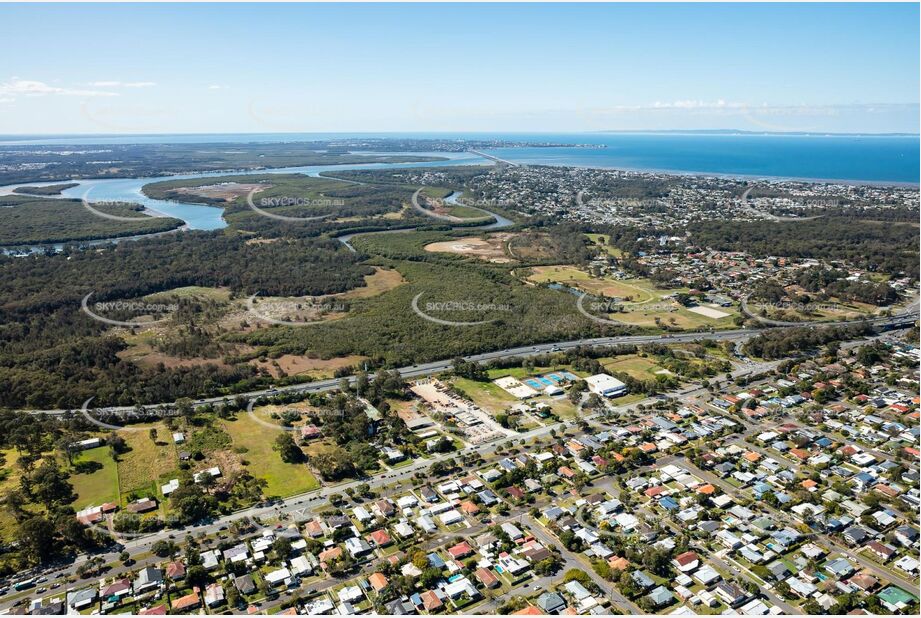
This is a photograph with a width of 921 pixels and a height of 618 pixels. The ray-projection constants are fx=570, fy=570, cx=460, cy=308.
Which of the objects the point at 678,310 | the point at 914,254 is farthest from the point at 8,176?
the point at 914,254

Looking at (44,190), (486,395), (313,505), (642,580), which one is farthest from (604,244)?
(44,190)

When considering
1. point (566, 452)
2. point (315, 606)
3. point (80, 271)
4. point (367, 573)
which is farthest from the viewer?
point (80, 271)

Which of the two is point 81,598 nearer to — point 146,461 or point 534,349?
point 146,461

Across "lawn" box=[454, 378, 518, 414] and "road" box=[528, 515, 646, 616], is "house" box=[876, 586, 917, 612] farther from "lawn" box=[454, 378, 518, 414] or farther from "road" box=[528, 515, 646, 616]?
"lawn" box=[454, 378, 518, 414]

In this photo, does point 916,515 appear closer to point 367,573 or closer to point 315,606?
point 367,573

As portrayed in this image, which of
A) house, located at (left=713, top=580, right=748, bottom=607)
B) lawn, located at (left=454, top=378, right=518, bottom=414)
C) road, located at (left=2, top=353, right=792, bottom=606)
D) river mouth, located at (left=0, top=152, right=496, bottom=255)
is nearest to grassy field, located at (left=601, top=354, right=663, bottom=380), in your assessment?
lawn, located at (left=454, top=378, right=518, bottom=414)
